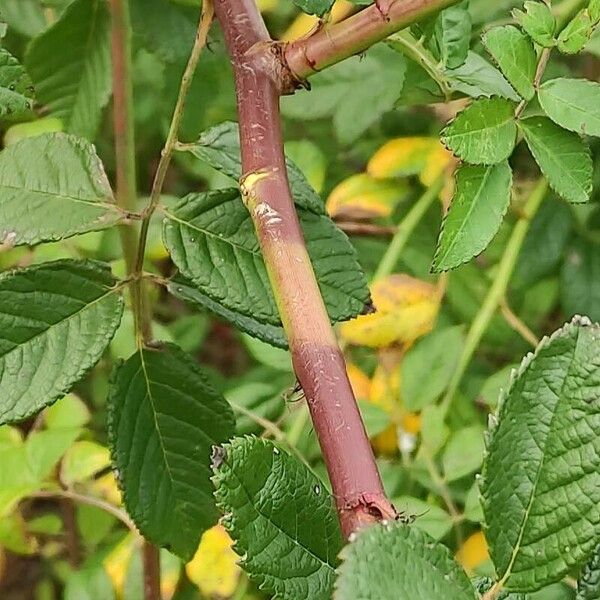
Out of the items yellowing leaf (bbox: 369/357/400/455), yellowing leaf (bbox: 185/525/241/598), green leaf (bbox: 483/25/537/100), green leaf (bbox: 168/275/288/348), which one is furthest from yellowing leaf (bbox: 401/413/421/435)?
green leaf (bbox: 483/25/537/100)

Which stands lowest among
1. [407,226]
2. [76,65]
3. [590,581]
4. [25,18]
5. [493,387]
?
[590,581]

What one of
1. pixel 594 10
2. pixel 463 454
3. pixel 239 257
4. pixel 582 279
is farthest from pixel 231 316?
pixel 582 279

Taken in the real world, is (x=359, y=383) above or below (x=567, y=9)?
below

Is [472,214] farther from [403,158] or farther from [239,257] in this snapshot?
[403,158]

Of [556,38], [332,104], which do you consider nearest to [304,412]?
[332,104]

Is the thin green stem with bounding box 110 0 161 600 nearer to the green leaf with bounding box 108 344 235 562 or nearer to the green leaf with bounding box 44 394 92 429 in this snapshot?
the green leaf with bounding box 108 344 235 562

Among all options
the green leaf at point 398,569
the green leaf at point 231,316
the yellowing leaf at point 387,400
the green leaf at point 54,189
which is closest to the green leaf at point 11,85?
the green leaf at point 54,189
